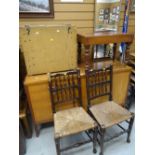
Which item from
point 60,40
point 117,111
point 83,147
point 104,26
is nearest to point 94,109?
point 117,111

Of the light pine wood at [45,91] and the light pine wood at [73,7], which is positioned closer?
the light pine wood at [45,91]

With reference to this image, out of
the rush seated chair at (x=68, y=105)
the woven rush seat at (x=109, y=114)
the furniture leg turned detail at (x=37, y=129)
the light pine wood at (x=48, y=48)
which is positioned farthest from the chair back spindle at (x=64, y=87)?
the furniture leg turned detail at (x=37, y=129)

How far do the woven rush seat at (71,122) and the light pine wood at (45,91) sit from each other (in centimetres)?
22

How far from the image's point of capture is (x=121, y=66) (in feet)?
6.76

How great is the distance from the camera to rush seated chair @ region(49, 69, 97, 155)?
4.91 feet

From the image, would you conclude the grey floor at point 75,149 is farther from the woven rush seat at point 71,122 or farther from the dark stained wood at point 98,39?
the dark stained wood at point 98,39

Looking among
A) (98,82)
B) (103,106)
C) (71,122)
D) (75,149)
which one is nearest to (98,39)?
(98,82)

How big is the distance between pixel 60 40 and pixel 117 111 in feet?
3.42

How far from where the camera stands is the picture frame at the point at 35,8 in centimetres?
176

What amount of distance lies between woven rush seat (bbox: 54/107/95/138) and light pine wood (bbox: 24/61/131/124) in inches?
8.8

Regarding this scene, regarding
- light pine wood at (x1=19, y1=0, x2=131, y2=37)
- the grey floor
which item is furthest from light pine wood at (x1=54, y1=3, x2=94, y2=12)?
the grey floor

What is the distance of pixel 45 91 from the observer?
5.69 ft

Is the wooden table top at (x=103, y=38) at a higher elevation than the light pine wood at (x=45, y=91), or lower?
higher
